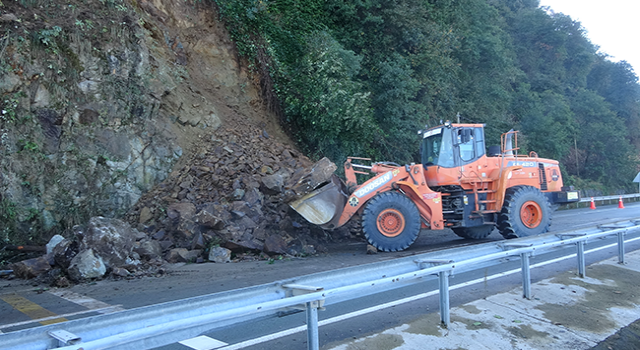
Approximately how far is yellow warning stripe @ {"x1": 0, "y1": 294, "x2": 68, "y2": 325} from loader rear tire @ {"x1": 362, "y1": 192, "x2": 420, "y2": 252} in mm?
6334

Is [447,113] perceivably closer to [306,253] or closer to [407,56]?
[407,56]

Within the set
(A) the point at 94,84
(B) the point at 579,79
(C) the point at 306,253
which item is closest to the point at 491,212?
(C) the point at 306,253

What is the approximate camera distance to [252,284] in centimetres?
739

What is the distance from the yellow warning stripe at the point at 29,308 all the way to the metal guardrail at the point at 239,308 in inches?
143

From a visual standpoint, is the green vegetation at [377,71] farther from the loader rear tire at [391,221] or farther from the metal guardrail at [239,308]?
the metal guardrail at [239,308]

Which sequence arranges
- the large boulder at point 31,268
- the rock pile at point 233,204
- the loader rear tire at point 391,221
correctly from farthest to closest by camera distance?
the rock pile at point 233,204
the loader rear tire at point 391,221
the large boulder at point 31,268

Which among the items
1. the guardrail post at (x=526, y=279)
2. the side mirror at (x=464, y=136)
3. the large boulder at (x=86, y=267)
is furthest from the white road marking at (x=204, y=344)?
the side mirror at (x=464, y=136)

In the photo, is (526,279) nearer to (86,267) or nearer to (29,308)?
(29,308)

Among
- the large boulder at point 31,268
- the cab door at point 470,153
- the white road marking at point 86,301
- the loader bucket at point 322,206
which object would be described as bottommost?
the white road marking at point 86,301

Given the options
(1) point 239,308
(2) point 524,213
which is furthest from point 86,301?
(2) point 524,213

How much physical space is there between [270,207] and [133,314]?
8.95 meters

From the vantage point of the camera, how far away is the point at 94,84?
12.5 meters

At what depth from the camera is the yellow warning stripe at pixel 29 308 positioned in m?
5.86

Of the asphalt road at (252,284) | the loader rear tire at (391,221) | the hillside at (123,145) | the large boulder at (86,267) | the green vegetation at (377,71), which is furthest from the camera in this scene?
the green vegetation at (377,71)
